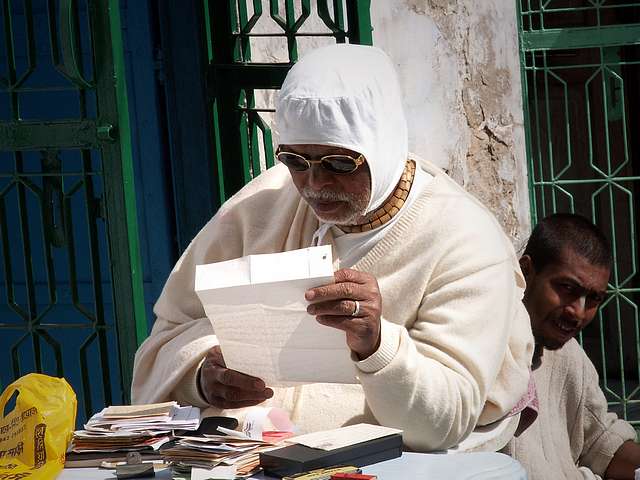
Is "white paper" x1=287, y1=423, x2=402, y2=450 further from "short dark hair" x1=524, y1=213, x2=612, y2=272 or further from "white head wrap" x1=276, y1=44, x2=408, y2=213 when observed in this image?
"short dark hair" x1=524, y1=213, x2=612, y2=272

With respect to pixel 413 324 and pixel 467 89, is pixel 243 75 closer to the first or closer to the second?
pixel 467 89

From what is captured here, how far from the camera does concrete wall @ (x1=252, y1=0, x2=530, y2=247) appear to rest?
16.4 ft

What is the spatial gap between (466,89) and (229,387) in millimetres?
2597

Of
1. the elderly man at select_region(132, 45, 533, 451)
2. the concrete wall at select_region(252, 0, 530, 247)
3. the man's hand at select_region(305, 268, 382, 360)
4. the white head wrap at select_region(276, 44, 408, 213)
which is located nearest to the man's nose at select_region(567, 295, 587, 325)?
the elderly man at select_region(132, 45, 533, 451)

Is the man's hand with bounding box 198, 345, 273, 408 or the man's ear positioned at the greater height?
the man's ear

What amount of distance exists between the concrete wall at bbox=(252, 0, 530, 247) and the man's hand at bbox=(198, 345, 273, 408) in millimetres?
2292

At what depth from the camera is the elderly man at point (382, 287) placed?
269 centimetres

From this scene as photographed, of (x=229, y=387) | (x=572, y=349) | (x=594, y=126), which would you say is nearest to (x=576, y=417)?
(x=572, y=349)

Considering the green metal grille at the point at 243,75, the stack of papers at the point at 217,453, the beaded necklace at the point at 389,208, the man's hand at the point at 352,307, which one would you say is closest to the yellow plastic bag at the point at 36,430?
the stack of papers at the point at 217,453

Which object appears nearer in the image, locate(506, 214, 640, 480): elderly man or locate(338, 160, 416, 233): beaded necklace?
locate(338, 160, 416, 233): beaded necklace

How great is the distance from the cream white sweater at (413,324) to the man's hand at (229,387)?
30 millimetres

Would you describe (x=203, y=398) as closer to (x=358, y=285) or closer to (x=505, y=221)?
(x=358, y=285)

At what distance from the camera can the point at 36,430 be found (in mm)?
2564

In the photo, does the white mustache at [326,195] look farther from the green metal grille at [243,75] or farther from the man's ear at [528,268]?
the green metal grille at [243,75]
